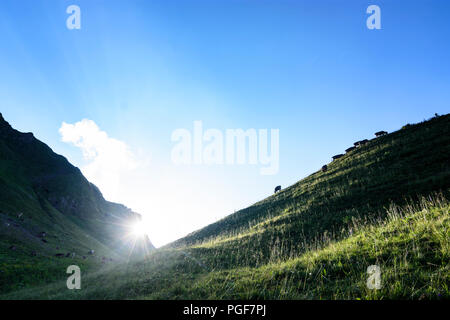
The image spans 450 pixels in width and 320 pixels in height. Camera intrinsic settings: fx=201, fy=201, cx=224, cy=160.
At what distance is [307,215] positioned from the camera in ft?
61.9

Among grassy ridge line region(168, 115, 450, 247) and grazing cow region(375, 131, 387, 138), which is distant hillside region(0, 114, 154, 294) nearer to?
grassy ridge line region(168, 115, 450, 247)

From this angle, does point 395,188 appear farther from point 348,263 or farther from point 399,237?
point 348,263

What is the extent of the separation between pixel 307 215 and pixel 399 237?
11.7 m

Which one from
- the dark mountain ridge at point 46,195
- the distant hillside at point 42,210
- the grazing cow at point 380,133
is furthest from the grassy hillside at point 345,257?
the dark mountain ridge at point 46,195

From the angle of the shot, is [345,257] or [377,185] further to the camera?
[377,185]

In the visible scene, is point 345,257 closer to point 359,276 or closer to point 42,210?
point 359,276

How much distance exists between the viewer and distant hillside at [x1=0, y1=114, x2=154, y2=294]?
3966 centimetres

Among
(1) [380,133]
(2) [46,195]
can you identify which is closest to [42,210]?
(2) [46,195]

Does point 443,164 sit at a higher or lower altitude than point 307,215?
higher

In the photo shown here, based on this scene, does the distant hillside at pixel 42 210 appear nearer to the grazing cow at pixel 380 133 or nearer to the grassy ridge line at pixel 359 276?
the grassy ridge line at pixel 359 276

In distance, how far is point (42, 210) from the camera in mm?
63312

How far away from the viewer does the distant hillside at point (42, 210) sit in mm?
39656
